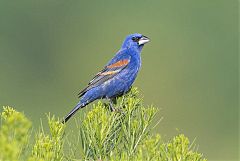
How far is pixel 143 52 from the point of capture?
43688mm

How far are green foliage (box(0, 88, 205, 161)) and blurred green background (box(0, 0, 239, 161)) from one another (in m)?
22.3

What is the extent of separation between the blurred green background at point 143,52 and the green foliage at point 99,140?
A: 22.3m

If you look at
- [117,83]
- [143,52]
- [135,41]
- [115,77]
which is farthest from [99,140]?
[143,52]

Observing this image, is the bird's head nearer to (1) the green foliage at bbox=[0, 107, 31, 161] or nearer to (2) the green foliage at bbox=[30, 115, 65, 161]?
(2) the green foliage at bbox=[30, 115, 65, 161]

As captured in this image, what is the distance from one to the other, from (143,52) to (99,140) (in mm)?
40422

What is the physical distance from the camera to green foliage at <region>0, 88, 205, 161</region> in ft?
8.87

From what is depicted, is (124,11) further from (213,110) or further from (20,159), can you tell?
(20,159)

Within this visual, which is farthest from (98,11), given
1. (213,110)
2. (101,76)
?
(101,76)

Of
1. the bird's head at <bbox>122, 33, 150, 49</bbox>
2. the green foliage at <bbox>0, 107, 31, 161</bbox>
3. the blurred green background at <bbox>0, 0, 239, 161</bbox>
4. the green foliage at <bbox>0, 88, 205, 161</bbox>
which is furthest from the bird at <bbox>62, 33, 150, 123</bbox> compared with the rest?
the blurred green background at <bbox>0, 0, 239, 161</bbox>

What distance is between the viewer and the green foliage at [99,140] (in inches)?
106

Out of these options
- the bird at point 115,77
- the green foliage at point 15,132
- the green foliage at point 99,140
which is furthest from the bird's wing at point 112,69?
the green foliage at point 15,132

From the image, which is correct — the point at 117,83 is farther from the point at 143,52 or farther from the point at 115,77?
the point at 143,52

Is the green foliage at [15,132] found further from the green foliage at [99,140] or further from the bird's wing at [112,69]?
the bird's wing at [112,69]

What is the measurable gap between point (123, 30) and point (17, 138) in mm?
44899
